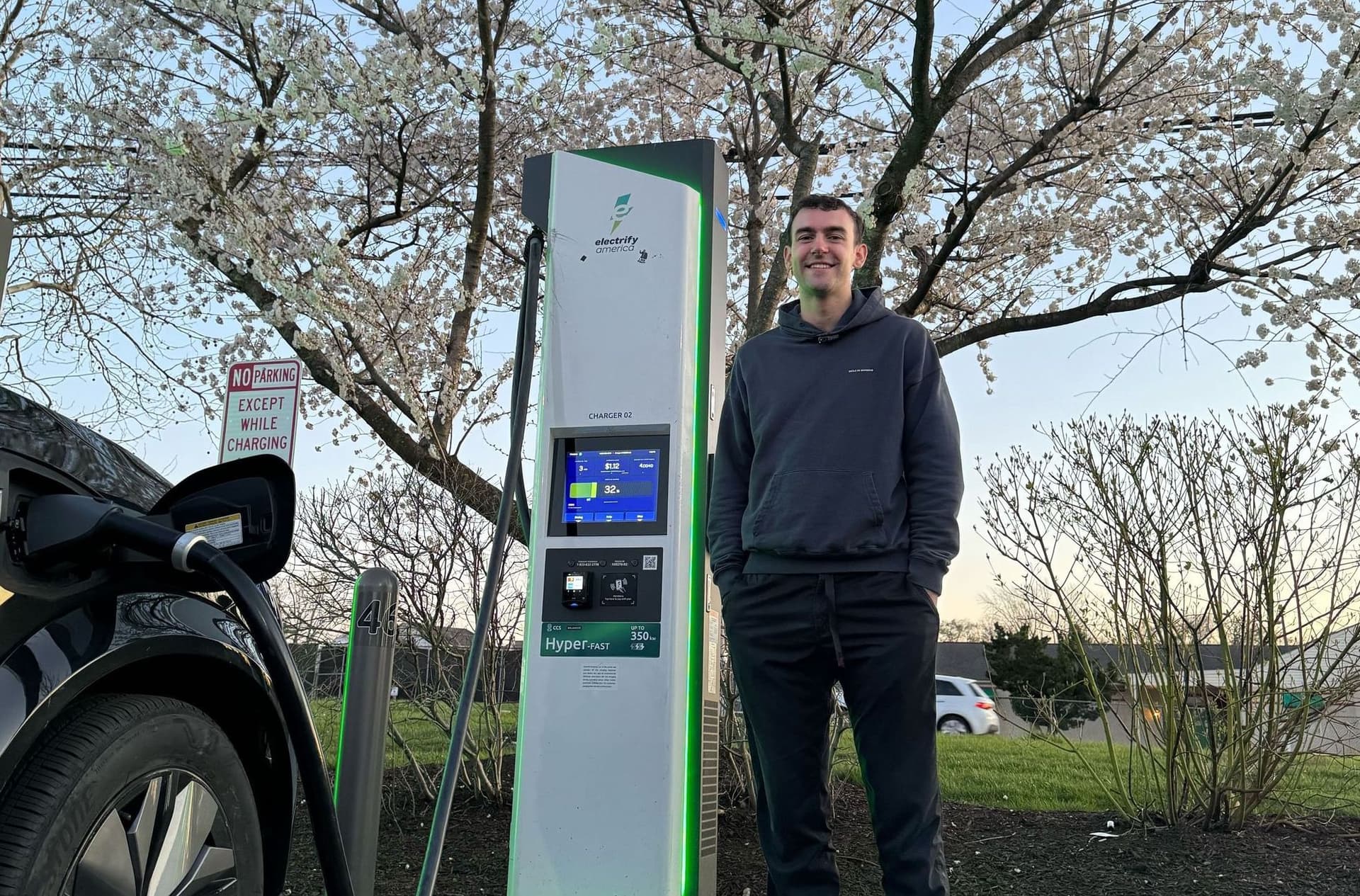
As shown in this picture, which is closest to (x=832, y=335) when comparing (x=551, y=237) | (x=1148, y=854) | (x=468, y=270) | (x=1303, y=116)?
(x=551, y=237)

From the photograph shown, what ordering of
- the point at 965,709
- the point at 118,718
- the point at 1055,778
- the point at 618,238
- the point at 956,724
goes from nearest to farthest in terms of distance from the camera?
the point at 118,718
the point at 618,238
the point at 1055,778
the point at 965,709
the point at 956,724

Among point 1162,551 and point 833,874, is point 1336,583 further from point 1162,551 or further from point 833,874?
point 833,874

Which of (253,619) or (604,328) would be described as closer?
(253,619)

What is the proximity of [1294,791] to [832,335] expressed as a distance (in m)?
3.43

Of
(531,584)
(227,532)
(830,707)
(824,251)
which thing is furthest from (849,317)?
(227,532)

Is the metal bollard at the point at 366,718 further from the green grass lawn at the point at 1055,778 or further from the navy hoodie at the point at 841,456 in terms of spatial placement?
the green grass lawn at the point at 1055,778

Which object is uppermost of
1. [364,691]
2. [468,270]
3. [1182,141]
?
[1182,141]

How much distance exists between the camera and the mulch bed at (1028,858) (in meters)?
3.84

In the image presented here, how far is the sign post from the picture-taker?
4.38 metres

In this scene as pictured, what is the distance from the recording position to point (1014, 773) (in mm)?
6914

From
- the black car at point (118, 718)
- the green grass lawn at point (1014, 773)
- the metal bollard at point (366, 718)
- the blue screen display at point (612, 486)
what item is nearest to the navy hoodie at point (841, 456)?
the blue screen display at point (612, 486)

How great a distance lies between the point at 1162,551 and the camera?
14.3 feet

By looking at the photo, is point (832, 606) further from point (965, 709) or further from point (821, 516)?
point (965, 709)

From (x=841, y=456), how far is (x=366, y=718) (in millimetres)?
1337
